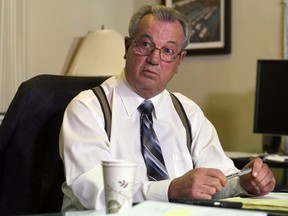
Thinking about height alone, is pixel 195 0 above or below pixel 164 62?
above

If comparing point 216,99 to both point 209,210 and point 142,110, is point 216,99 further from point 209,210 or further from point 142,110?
point 209,210

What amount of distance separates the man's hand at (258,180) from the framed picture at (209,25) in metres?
1.66

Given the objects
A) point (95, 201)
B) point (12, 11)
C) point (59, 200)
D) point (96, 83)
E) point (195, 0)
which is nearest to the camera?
point (95, 201)

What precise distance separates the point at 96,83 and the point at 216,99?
1.42m

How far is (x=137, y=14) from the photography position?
167cm

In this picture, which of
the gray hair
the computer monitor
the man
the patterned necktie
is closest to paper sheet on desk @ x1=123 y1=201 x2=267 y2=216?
the man

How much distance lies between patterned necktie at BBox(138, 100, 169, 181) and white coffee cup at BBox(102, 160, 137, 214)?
63cm

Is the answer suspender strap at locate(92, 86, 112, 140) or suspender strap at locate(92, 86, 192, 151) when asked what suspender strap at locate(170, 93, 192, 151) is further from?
suspender strap at locate(92, 86, 112, 140)

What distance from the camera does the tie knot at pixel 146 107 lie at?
5.44 feet

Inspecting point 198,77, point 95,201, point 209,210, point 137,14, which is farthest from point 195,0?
point 209,210

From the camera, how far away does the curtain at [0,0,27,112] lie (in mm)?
2666

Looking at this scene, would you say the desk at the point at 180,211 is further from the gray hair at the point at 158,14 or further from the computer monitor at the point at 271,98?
the computer monitor at the point at 271,98

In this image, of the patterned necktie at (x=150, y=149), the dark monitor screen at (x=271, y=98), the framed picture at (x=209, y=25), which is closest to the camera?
the patterned necktie at (x=150, y=149)

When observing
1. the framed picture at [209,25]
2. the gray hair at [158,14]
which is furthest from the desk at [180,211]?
the framed picture at [209,25]
